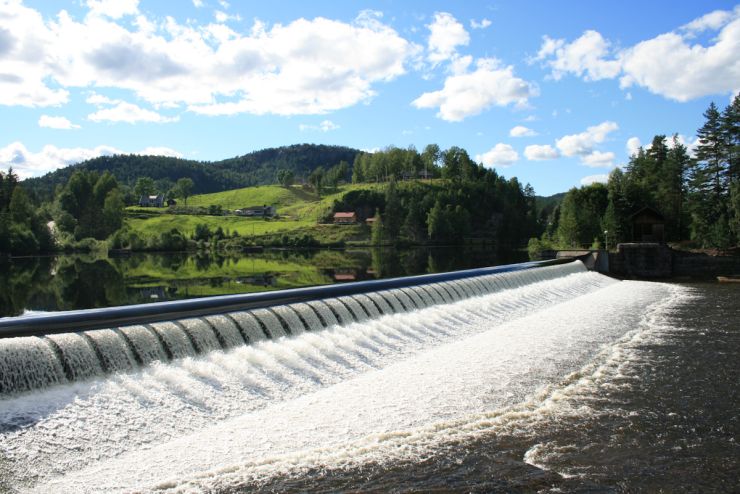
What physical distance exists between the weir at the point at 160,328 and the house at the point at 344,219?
4639 inches

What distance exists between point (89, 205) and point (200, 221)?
79.7 ft

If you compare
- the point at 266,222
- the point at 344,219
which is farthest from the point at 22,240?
the point at 344,219

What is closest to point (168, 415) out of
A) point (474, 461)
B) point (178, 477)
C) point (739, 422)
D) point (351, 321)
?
point (178, 477)

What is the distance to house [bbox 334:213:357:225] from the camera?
138 metres

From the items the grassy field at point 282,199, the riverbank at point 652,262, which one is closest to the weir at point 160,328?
the riverbank at point 652,262

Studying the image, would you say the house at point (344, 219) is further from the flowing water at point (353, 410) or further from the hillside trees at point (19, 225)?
the flowing water at point (353, 410)

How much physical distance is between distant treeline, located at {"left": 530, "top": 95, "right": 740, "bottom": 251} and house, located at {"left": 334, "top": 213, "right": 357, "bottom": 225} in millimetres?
70577

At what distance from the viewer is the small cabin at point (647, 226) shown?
5134 cm

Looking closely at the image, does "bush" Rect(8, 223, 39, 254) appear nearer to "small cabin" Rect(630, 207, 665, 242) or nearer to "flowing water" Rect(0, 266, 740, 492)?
"flowing water" Rect(0, 266, 740, 492)

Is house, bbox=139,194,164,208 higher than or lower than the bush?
higher

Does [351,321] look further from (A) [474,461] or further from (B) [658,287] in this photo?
(B) [658,287]

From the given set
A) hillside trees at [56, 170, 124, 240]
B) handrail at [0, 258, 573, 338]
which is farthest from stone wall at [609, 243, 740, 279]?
hillside trees at [56, 170, 124, 240]

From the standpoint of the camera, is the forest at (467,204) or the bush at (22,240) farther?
the bush at (22,240)

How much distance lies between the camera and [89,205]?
12038 cm
